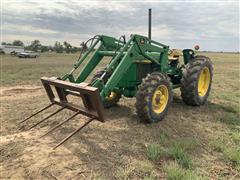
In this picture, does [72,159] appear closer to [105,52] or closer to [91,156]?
[91,156]

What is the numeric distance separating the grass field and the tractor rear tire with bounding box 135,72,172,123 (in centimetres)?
21

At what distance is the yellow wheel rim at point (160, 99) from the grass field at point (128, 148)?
0.31 meters

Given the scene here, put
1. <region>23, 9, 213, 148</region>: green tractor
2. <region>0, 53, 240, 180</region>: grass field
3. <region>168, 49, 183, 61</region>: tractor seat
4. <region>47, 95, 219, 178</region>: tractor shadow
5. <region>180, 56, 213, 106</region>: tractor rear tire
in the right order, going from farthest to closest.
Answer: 1. <region>168, 49, 183, 61</region>: tractor seat
2. <region>180, 56, 213, 106</region>: tractor rear tire
3. <region>23, 9, 213, 148</region>: green tractor
4. <region>47, 95, 219, 178</region>: tractor shadow
5. <region>0, 53, 240, 180</region>: grass field

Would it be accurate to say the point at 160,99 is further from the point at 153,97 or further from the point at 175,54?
the point at 175,54

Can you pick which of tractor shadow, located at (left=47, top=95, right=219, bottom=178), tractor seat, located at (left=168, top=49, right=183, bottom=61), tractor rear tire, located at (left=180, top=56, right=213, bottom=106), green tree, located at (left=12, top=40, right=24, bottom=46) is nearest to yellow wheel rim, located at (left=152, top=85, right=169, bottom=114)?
tractor shadow, located at (left=47, top=95, right=219, bottom=178)

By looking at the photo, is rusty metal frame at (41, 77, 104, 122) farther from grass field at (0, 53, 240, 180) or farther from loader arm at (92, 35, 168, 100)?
grass field at (0, 53, 240, 180)

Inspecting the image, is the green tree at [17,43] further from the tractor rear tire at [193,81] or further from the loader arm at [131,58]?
the loader arm at [131,58]

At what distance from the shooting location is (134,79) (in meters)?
6.63

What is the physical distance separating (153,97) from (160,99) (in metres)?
0.29

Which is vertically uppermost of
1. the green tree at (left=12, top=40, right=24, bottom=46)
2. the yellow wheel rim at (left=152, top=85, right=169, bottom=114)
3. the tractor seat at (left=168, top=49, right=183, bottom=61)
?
the tractor seat at (left=168, top=49, right=183, bottom=61)

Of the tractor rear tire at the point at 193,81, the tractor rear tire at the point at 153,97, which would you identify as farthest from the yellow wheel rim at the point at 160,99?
the tractor rear tire at the point at 193,81

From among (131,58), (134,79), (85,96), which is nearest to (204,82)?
(134,79)

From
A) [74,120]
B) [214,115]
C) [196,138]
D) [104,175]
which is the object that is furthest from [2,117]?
[214,115]

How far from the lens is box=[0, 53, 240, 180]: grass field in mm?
4074
